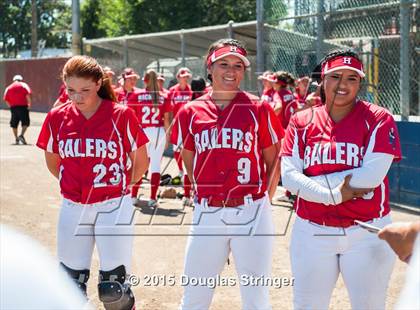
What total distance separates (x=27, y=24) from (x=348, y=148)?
70.0 metres

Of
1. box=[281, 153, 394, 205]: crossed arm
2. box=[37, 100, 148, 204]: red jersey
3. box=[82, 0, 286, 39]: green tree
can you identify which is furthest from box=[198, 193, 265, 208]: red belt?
box=[82, 0, 286, 39]: green tree

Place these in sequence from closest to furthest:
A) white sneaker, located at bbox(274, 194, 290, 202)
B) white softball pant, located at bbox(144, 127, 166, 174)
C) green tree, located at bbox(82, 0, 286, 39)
Answer: white softball pant, located at bbox(144, 127, 166, 174) < white sneaker, located at bbox(274, 194, 290, 202) < green tree, located at bbox(82, 0, 286, 39)

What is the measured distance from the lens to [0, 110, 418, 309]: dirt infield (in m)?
6.44

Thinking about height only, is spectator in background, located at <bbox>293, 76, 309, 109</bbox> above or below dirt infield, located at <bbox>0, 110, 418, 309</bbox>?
above

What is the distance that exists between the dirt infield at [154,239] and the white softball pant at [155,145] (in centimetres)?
72

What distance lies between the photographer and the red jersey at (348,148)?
4.23 m

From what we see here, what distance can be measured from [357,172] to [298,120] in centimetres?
58

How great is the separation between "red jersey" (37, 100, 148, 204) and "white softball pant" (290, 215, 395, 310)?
1538 millimetres

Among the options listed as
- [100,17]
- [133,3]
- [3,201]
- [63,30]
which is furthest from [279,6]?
[63,30]

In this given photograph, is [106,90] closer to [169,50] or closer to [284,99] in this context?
[284,99]

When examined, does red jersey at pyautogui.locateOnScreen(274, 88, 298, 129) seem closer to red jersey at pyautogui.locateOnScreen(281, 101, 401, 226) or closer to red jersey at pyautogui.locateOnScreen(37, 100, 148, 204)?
red jersey at pyautogui.locateOnScreen(37, 100, 148, 204)

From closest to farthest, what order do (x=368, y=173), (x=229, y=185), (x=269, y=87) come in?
(x=368, y=173) < (x=229, y=185) < (x=269, y=87)

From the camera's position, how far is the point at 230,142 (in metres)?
4.69

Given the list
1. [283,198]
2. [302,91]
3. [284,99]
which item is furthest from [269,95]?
[283,198]
